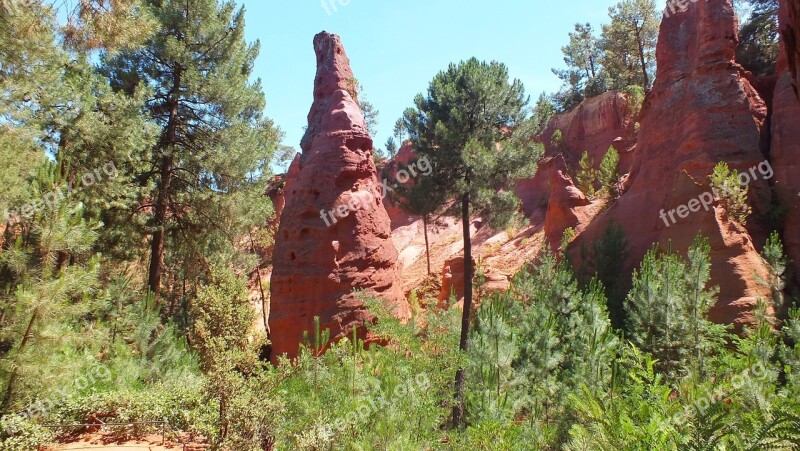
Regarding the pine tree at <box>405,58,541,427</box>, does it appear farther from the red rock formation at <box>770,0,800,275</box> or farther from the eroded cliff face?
the red rock formation at <box>770,0,800,275</box>

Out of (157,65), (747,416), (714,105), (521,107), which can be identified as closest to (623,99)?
(714,105)

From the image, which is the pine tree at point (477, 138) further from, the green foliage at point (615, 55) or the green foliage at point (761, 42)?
the green foliage at point (615, 55)

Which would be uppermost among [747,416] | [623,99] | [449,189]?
[623,99]

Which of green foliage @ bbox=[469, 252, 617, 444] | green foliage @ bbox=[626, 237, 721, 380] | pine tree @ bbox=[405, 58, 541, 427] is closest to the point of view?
green foliage @ bbox=[469, 252, 617, 444]

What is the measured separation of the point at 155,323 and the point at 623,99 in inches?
1357

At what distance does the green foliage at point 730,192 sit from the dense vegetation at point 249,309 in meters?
0.11

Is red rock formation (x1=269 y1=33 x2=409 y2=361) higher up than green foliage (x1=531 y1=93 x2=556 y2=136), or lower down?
lower down

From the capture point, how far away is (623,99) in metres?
35.6

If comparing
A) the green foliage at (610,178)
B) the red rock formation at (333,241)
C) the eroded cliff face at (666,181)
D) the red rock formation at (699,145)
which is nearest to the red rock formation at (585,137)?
the green foliage at (610,178)

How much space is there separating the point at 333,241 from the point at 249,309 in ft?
12.2

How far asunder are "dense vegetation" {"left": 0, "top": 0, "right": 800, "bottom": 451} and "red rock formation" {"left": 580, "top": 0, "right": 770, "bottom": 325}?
765 mm

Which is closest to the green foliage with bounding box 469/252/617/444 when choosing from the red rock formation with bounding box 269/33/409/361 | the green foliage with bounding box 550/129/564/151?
the red rock formation with bounding box 269/33/409/361

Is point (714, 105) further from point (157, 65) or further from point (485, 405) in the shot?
point (157, 65)

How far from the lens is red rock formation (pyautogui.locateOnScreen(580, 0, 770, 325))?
46.6ft
